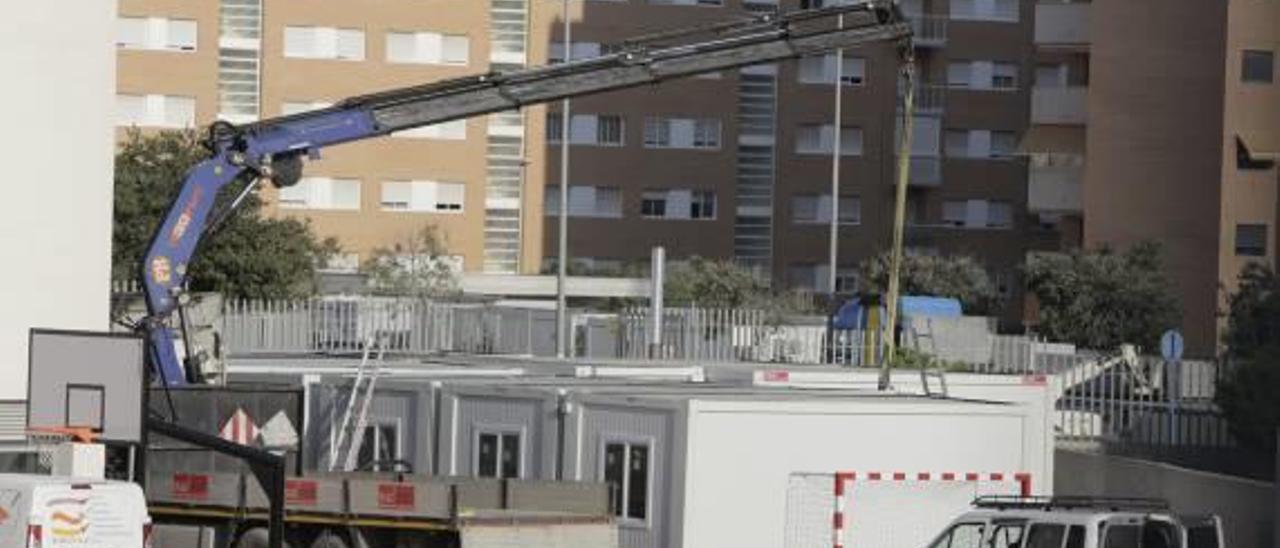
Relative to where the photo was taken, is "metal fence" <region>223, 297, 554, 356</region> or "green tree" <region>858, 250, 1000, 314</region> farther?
"green tree" <region>858, 250, 1000, 314</region>

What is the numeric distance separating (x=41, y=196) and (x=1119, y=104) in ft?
153

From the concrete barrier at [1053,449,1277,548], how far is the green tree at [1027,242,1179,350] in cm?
2692

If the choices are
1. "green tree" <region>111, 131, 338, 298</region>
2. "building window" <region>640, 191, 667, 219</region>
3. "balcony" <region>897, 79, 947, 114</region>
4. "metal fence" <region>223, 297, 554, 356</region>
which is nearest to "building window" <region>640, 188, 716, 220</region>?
"building window" <region>640, 191, 667, 219</region>

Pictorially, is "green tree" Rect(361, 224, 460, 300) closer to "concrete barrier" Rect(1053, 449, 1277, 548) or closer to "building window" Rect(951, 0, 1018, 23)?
"building window" Rect(951, 0, 1018, 23)

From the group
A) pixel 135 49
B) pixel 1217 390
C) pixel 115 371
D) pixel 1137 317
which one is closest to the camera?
pixel 115 371

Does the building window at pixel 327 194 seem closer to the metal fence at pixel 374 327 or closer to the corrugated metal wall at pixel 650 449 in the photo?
the metal fence at pixel 374 327

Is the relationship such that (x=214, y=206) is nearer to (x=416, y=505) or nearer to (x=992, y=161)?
(x=416, y=505)

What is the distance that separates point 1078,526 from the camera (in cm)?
2598

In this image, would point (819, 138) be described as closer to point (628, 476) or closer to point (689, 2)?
point (689, 2)

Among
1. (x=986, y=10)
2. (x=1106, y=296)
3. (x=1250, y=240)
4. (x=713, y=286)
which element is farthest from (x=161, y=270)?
(x=986, y=10)

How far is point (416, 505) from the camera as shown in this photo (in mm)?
27656

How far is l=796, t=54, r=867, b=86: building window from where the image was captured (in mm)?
92000

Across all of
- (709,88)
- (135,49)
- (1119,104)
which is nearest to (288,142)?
(1119,104)

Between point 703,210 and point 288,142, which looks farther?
point 703,210
